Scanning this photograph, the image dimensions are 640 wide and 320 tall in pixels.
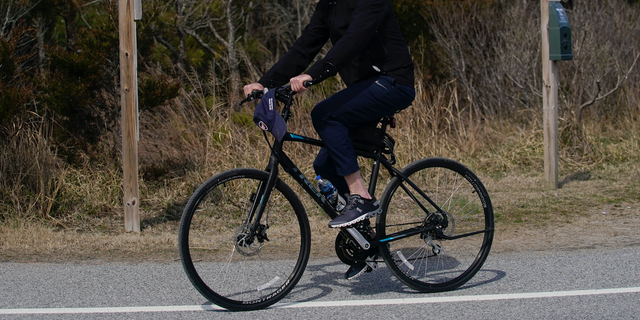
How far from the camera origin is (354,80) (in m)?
4.61

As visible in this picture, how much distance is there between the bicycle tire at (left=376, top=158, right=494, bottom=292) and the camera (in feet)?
15.5

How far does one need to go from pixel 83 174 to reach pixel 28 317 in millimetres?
3806

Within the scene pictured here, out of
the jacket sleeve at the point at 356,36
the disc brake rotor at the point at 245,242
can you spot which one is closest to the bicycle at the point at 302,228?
the disc brake rotor at the point at 245,242

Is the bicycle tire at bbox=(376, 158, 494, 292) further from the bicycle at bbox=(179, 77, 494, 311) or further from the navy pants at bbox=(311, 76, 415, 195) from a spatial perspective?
the navy pants at bbox=(311, 76, 415, 195)

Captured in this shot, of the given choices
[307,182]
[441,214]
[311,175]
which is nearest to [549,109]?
[311,175]

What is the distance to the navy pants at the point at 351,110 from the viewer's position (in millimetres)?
4348

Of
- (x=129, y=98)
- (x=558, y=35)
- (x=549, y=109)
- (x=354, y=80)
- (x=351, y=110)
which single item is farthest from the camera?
(x=549, y=109)

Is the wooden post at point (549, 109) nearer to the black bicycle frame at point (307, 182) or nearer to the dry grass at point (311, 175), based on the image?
the dry grass at point (311, 175)

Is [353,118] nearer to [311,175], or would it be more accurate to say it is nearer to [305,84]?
[305,84]

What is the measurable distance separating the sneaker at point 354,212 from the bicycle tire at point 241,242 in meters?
0.20

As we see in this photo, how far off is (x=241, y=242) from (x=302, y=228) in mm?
395

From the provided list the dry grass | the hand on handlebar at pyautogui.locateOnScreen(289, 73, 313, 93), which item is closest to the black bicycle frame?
the hand on handlebar at pyautogui.locateOnScreen(289, 73, 313, 93)

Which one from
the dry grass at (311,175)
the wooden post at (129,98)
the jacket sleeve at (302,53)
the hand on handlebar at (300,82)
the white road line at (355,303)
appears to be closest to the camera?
the hand on handlebar at (300,82)

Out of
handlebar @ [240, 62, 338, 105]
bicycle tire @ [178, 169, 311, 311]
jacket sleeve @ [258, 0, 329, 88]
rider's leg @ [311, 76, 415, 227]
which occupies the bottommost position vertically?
bicycle tire @ [178, 169, 311, 311]
